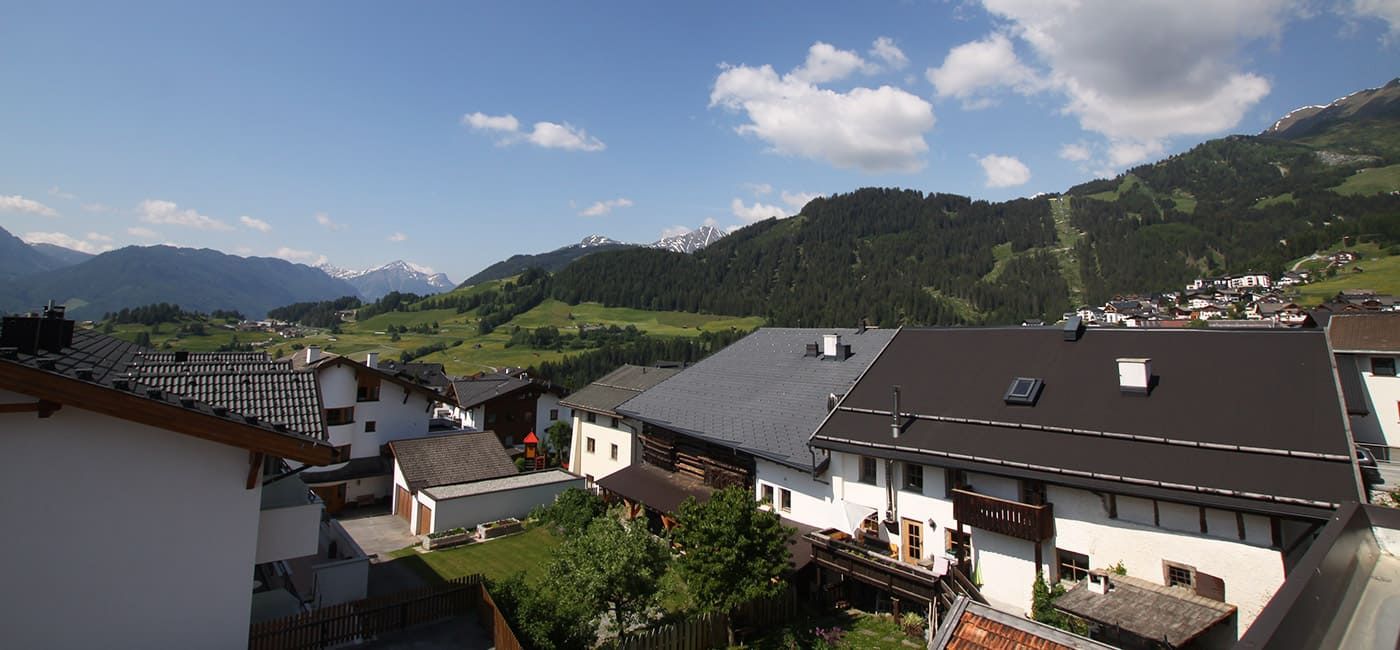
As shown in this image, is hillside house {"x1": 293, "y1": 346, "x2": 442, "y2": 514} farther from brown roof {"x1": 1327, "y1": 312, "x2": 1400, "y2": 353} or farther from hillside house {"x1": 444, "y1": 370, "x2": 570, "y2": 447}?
brown roof {"x1": 1327, "y1": 312, "x2": 1400, "y2": 353}

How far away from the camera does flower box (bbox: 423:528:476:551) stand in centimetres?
2998

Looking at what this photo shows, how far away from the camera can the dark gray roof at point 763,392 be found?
26.6 metres

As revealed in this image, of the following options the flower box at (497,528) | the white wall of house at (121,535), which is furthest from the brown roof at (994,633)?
the flower box at (497,528)

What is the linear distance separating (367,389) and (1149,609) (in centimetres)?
4306

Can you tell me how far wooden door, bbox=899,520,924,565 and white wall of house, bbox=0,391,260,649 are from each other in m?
18.3

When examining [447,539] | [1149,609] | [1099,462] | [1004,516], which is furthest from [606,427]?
[1149,609]

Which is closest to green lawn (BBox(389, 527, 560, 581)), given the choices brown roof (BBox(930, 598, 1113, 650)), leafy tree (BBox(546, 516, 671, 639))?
Answer: leafy tree (BBox(546, 516, 671, 639))

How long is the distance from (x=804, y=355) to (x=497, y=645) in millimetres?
21740

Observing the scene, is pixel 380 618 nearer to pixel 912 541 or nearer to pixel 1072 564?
pixel 912 541

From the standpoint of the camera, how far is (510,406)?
55.1 meters

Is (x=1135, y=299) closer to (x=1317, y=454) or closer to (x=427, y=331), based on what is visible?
(x=1317, y=454)

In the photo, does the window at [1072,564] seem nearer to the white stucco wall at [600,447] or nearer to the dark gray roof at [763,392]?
the dark gray roof at [763,392]

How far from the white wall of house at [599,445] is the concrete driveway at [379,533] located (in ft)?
37.0

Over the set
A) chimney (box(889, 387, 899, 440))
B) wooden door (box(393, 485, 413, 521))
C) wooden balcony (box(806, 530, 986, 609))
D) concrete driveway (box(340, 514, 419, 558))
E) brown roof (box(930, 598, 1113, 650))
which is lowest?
concrete driveway (box(340, 514, 419, 558))
